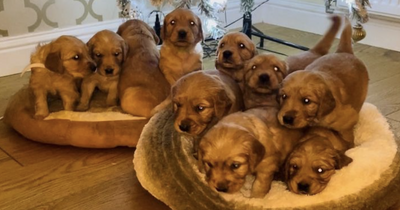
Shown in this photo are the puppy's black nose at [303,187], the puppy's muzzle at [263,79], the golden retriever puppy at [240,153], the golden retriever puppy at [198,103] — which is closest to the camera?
the golden retriever puppy at [240,153]

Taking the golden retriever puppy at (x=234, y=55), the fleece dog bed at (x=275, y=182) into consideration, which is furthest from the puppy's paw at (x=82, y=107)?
the golden retriever puppy at (x=234, y=55)

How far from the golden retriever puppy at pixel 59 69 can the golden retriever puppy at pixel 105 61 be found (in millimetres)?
49

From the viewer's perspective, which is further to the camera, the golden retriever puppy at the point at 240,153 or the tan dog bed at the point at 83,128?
the tan dog bed at the point at 83,128

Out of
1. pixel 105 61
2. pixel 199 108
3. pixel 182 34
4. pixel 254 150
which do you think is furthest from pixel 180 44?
pixel 254 150

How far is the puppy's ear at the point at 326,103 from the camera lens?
60.6 inches

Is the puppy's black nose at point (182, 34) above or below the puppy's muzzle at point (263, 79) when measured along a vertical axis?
above

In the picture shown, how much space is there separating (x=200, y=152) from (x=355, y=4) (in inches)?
75.9

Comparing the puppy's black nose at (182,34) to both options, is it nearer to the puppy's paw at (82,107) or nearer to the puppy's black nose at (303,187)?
the puppy's paw at (82,107)

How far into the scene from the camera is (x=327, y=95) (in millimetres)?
1548

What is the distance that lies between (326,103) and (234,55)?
509 millimetres

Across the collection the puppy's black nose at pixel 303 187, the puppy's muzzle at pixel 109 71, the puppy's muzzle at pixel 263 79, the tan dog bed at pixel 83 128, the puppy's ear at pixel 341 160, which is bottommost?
the tan dog bed at pixel 83 128

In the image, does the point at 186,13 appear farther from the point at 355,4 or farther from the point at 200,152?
the point at 355,4

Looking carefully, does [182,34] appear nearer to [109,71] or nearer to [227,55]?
[227,55]

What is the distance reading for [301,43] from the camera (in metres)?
3.54
